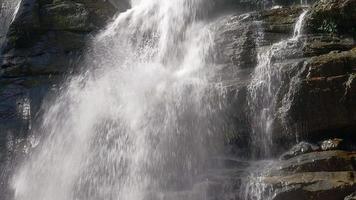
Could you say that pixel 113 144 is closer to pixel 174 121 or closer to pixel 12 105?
pixel 174 121

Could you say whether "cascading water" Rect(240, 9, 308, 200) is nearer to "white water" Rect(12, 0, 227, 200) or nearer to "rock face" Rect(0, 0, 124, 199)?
"white water" Rect(12, 0, 227, 200)

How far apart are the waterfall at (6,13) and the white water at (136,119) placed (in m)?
3.67

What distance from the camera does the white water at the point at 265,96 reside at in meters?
10.6

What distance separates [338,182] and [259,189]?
1.43 m

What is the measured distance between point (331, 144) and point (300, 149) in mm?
604

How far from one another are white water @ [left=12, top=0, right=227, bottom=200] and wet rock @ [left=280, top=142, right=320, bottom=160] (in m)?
1.62

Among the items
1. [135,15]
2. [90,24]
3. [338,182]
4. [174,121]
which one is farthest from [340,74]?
[90,24]

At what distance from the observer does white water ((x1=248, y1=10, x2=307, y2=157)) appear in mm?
10563

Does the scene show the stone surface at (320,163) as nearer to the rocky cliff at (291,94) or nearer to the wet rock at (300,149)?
the rocky cliff at (291,94)

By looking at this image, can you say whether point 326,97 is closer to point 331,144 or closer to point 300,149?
point 331,144

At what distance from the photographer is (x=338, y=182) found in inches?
349

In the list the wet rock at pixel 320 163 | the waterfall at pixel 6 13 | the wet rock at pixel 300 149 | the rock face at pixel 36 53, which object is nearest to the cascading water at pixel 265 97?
the wet rock at pixel 300 149

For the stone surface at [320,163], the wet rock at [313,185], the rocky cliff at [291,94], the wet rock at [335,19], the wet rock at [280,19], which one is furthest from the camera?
the wet rock at [280,19]

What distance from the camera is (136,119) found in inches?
474
